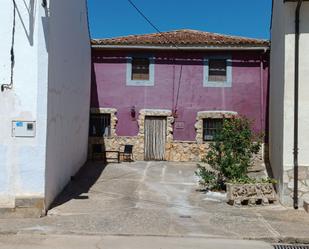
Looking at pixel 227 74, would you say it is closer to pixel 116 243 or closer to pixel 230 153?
pixel 230 153

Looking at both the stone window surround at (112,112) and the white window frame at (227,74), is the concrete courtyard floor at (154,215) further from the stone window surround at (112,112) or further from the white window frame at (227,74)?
the white window frame at (227,74)

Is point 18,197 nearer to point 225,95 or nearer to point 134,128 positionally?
point 134,128

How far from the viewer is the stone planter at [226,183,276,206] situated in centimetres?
1181

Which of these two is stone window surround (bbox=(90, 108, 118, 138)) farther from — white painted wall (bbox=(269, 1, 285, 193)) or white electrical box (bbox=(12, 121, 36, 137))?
white electrical box (bbox=(12, 121, 36, 137))

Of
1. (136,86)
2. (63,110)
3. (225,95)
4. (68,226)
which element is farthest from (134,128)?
(68,226)

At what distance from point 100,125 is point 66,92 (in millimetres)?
7751

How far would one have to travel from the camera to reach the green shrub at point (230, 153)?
43.6 feet

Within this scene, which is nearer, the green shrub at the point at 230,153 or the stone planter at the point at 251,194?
the stone planter at the point at 251,194

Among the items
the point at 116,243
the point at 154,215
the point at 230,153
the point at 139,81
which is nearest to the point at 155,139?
the point at 139,81

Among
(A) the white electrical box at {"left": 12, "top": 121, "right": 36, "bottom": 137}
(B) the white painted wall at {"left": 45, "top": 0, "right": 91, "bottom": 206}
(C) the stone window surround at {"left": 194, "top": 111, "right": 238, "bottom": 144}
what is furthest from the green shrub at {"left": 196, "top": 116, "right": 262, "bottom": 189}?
(C) the stone window surround at {"left": 194, "top": 111, "right": 238, "bottom": 144}

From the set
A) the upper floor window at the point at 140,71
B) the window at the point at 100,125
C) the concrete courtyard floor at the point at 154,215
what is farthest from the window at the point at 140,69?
the concrete courtyard floor at the point at 154,215

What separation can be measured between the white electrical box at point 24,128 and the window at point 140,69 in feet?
36.7

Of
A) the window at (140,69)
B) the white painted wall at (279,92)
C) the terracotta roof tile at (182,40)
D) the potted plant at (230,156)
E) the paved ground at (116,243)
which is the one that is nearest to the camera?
the paved ground at (116,243)

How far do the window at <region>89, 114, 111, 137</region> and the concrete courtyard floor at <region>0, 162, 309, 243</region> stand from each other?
558 centimetres
